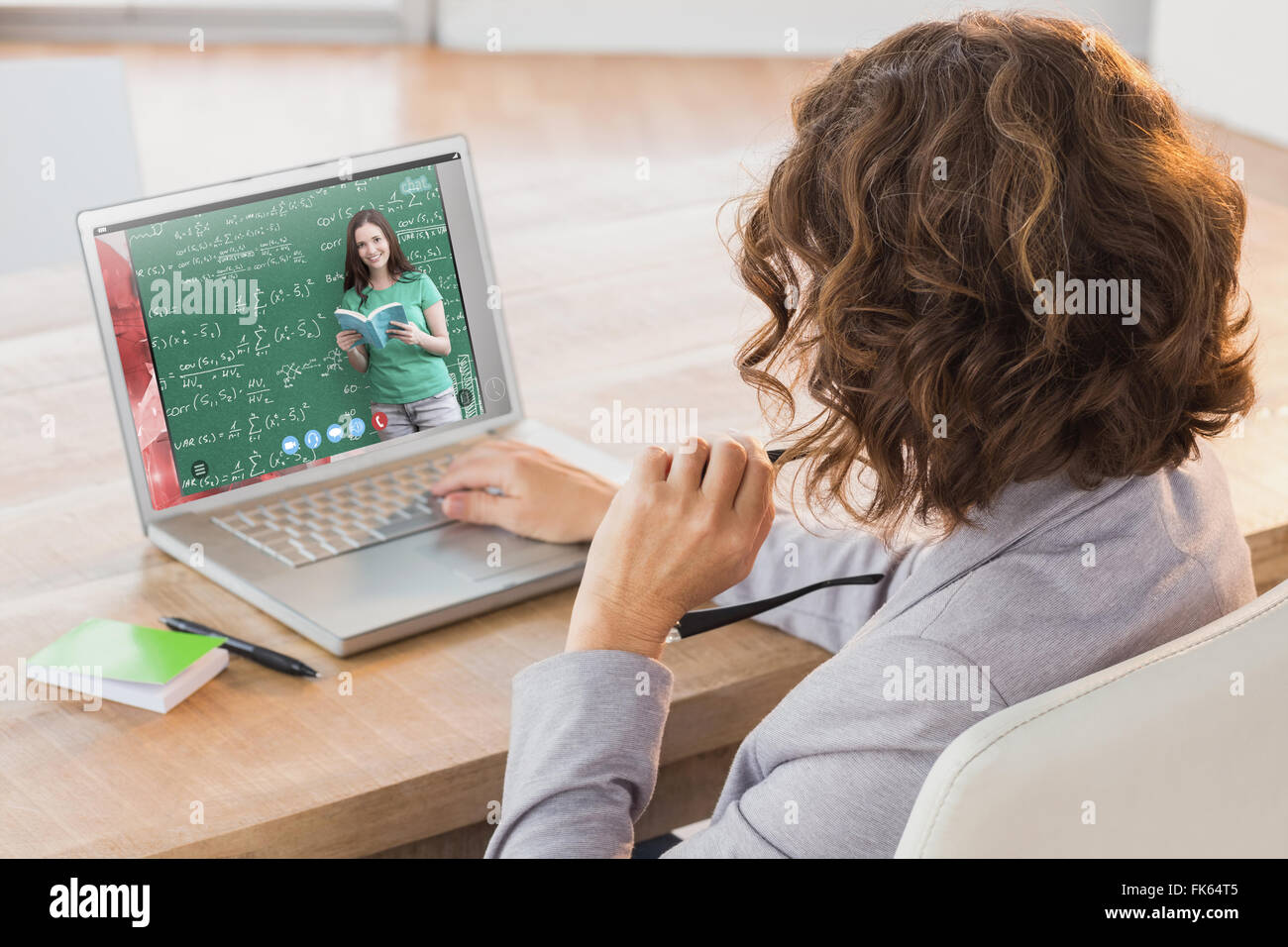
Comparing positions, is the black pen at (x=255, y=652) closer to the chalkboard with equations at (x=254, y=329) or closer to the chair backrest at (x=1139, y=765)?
the chalkboard with equations at (x=254, y=329)

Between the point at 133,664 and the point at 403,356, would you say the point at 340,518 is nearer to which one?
the point at 403,356

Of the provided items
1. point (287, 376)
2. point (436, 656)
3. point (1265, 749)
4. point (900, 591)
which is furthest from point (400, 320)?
point (1265, 749)

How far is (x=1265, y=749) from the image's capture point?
2.34 feet

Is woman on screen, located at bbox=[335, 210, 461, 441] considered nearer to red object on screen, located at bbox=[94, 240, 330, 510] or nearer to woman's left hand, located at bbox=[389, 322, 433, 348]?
woman's left hand, located at bbox=[389, 322, 433, 348]

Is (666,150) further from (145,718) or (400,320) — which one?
(145,718)

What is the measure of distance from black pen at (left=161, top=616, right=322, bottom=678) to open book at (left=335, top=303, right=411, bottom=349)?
0.28 meters

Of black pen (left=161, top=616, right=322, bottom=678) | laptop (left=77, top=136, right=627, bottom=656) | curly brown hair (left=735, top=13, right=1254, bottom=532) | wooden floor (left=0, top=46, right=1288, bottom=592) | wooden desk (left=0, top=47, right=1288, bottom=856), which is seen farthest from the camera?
wooden floor (left=0, top=46, right=1288, bottom=592)

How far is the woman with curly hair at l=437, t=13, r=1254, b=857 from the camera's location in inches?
30.9

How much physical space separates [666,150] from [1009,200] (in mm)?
2377

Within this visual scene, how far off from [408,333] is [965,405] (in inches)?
22.0

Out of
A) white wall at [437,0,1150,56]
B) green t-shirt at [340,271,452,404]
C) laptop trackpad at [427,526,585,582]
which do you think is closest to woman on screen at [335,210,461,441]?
green t-shirt at [340,271,452,404]

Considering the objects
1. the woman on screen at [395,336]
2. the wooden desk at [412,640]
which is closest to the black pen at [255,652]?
the wooden desk at [412,640]

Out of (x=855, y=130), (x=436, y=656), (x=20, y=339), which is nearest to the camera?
(x=855, y=130)

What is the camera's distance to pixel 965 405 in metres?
0.81
